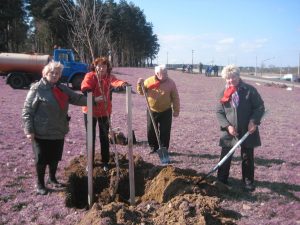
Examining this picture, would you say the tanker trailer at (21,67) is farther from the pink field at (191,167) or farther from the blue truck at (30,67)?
the pink field at (191,167)

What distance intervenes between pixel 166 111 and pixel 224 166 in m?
1.91

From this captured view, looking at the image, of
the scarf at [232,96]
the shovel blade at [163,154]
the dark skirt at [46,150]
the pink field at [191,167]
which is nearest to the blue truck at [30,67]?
the pink field at [191,167]

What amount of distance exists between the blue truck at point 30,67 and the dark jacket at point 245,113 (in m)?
15.8

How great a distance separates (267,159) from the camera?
314 inches

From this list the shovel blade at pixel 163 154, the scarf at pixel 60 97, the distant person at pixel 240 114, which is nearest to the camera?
the scarf at pixel 60 97

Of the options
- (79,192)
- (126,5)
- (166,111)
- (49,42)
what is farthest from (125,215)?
(126,5)

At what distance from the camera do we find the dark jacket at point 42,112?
204 inches

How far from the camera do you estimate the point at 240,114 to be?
5719 mm

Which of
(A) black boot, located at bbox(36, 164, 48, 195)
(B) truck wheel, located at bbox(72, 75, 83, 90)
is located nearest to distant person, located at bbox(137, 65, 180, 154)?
(A) black boot, located at bbox(36, 164, 48, 195)

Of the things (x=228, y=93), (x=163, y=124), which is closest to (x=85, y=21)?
(x=228, y=93)

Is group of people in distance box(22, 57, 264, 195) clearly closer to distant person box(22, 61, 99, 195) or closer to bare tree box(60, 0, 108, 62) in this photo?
distant person box(22, 61, 99, 195)

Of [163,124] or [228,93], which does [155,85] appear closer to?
[163,124]

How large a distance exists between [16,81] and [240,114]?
17.3 meters

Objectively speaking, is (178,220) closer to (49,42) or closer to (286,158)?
(286,158)
